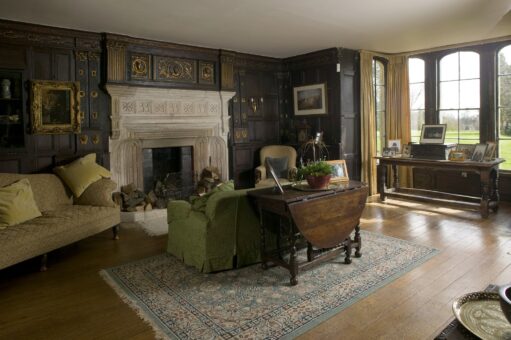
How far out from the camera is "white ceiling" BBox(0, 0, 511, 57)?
3.88 m

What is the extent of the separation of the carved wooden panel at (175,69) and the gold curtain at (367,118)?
2.72m

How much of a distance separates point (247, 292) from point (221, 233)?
1.87 feet

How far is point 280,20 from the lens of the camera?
14.6ft

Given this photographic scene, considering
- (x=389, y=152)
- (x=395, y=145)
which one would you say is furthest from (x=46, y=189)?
(x=395, y=145)

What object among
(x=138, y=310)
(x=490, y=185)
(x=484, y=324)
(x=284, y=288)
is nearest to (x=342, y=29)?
(x=490, y=185)

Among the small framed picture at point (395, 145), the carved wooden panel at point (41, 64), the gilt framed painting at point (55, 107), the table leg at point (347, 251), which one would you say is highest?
the carved wooden panel at point (41, 64)

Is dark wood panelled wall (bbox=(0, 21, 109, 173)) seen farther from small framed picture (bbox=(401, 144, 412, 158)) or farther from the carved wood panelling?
small framed picture (bbox=(401, 144, 412, 158))

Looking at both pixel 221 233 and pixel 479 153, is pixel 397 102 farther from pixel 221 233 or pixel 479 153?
pixel 221 233

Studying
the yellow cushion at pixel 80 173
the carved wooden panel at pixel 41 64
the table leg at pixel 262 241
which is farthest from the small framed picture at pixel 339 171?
the carved wooden panel at pixel 41 64

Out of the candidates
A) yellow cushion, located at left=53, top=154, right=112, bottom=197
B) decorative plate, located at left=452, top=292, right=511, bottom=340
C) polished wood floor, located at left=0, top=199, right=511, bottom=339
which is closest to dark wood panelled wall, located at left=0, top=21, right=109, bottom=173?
yellow cushion, located at left=53, top=154, right=112, bottom=197

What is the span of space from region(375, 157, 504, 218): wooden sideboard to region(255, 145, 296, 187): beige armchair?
1.45 meters

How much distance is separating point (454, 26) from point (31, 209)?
5324mm

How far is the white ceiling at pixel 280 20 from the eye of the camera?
3.88 metres

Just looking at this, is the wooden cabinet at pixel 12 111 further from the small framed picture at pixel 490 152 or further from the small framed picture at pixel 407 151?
the small framed picture at pixel 490 152
